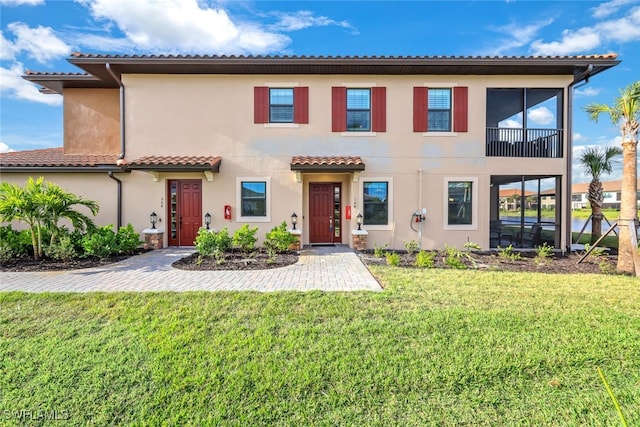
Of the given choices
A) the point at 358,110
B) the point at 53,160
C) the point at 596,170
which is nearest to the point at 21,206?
the point at 53,160

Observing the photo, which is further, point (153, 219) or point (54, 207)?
point (153, 219)

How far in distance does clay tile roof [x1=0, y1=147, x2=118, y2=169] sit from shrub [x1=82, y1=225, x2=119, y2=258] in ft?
9.02

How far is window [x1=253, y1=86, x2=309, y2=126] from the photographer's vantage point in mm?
10133

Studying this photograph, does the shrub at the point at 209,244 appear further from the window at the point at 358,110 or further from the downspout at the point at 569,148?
the downspout at the point at 569,148

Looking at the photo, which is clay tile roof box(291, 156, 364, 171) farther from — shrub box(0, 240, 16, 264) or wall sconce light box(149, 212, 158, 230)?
→ shrub box(0, 240, 16, 264)

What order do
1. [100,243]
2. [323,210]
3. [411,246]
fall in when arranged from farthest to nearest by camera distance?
[323,210] < [411,246] < [100,243]

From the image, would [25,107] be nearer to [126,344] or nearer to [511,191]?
[126,344]

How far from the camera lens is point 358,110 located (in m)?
10.3

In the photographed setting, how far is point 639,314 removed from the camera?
14.5 ft

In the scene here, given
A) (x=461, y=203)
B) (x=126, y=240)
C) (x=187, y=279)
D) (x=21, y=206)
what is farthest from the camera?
(x=461, y=203)

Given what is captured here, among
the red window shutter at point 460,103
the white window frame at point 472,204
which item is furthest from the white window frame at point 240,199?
the red window shutter at point 460,103

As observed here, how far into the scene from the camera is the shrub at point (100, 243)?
316 inches

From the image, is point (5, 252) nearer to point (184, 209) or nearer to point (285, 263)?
point (184, 209)

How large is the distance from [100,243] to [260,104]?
651cm
